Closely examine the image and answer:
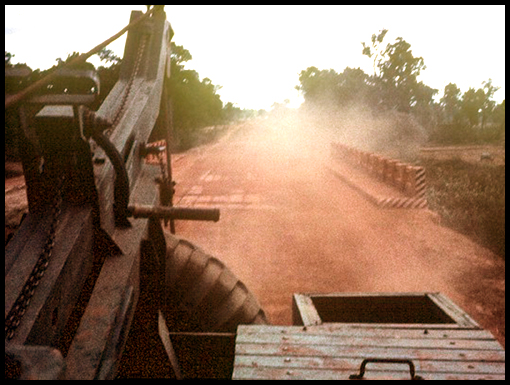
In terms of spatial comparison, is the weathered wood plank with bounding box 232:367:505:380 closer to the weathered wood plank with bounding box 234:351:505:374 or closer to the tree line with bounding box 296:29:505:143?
the weathered wood plank with bounding box 234:351:505:374

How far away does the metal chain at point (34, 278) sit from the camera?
1566 mm

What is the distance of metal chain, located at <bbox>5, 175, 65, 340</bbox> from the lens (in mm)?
1566

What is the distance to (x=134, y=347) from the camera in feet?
10.4

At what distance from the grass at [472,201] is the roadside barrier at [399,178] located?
3.41 ft

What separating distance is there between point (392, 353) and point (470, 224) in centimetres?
1046

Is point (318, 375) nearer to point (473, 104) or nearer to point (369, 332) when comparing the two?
point (369, 332)

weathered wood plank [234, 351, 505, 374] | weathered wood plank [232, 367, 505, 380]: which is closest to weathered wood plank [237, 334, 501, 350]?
weathered wood plank [234, 351, 505, 374]

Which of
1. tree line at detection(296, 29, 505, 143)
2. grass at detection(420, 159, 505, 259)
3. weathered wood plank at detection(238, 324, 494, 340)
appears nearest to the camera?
weathered wood plank at detection(238, 324, 494, 340)

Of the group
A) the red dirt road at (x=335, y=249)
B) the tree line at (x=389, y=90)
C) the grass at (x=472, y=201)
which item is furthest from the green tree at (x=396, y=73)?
the red dirt road at (x=335, y=249)

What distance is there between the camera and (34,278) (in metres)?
1.72

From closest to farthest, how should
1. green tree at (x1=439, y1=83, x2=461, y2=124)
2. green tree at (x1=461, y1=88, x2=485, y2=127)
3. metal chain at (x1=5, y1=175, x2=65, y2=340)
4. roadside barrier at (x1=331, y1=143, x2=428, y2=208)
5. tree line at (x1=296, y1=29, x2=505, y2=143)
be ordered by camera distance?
metal chain at (x1=5, y1=175, x2=65, y2=340)
roadside barrier at (x1=331, y1=143, x2=428, y2=208)
tree line at (x1=296, y1=29, x2=505, y2=143)
green tree at (x1=461, y1=88, x2=485, y2=127)
green tree at (x1=439, y1=83, x2=461, y2=124)

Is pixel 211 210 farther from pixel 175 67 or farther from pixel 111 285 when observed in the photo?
pixel 175 67

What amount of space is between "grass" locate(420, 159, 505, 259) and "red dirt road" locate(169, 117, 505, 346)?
0.87 metres

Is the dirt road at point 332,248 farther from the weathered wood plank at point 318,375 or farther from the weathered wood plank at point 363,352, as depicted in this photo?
the weathered wood plank at point 318,375
